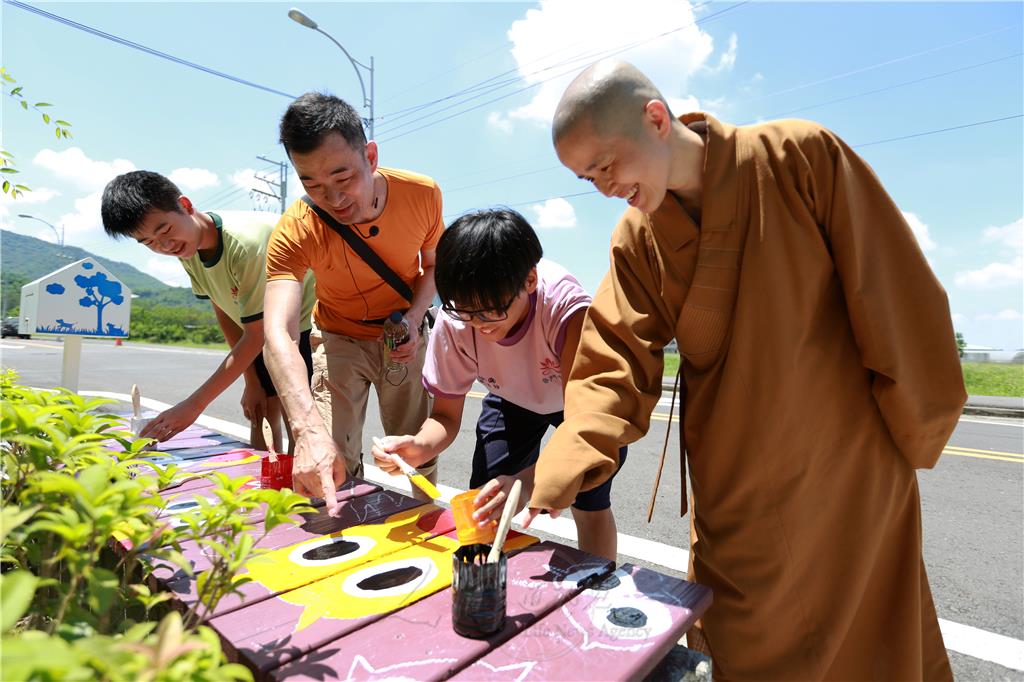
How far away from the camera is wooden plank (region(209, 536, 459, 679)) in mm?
935

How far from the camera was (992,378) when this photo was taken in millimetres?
13281

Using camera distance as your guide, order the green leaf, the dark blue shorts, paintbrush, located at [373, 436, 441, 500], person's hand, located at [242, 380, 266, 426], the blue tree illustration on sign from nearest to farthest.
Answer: the green leaf, paintbrush, located at [373, 436, 441, 500], the dark blue shorts, person's hand, located at [242, 380, 266, 426], the blue tree illustration on sign

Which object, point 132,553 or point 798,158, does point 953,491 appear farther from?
point 132,553

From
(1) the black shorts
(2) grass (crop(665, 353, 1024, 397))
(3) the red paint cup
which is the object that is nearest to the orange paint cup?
(3) the red paint cup

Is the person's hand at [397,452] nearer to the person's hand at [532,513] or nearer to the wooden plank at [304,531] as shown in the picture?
the wooden plank at [304,531]

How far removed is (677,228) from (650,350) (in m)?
0.28

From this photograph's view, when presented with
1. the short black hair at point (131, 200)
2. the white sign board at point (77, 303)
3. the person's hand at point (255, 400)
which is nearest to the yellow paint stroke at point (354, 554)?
the short black hair at point (131, 200)

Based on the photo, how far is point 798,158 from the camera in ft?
3.90

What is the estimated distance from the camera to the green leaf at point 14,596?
1.46ft

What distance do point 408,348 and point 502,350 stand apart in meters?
0.64

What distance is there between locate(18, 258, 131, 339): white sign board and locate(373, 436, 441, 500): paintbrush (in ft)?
Answer: 9.15

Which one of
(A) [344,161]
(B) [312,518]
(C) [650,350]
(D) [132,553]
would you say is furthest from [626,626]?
(A) [344,161]

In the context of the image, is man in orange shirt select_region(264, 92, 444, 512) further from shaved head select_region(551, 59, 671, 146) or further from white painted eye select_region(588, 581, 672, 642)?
shaved head select_region(551, 59, 671, 146)

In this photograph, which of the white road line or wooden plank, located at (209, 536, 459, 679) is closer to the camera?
wooden plank, located at (209, 536, 459, 679)
